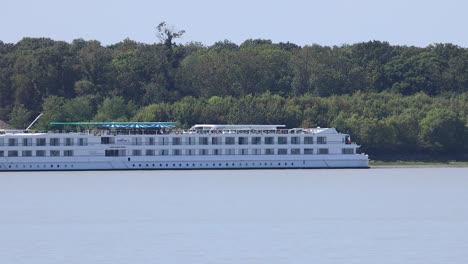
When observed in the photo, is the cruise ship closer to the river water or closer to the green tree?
the river water

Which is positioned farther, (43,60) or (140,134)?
(43,60)

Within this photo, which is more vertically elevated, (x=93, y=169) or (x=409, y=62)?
(x=409, y=62)

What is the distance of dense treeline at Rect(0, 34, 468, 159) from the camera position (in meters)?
148

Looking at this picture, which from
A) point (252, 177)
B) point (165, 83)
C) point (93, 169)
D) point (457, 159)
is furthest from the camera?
point (165, 83)

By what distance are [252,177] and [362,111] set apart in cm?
3934

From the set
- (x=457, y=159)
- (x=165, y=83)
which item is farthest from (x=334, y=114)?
(x=165, y=83)

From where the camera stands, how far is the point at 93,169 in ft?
409

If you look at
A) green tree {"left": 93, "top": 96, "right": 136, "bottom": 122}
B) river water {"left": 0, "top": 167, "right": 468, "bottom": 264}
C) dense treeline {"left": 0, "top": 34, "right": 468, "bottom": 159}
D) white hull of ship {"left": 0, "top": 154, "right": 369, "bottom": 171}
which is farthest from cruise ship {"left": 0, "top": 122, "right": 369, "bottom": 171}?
green tree {"left": 93, "top": 96, "right": 136, "bottom": 122}

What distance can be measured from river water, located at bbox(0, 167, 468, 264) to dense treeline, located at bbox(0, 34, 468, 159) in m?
37.4

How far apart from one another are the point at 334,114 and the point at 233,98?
11.3m

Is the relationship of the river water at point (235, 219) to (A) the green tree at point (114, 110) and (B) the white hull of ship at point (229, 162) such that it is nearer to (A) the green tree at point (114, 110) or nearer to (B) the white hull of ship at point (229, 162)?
(B) the white hull of ship at point (229, 162)

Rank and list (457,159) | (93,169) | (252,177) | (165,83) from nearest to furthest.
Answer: (252,177) < (93,169) < (457,159) < (165,83)

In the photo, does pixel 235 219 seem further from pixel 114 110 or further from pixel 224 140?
pixel 114 110

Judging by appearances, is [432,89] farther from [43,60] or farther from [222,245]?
[222,245]
